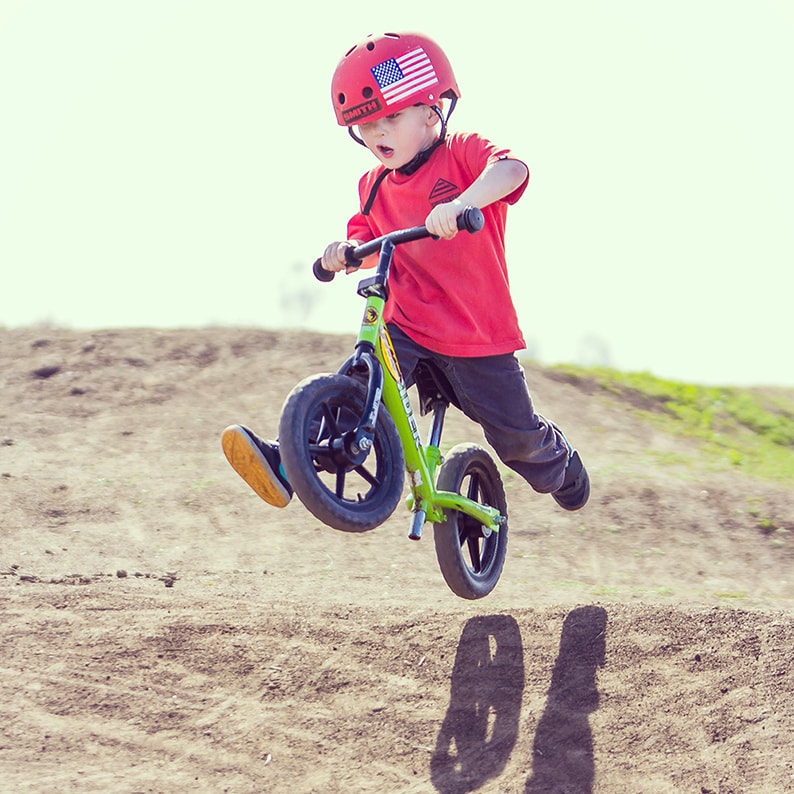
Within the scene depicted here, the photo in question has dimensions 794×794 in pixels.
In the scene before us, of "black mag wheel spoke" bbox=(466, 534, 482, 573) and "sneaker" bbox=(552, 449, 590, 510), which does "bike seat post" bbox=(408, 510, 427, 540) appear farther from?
"sneaker" bbox=(552, 449, 590, 510)

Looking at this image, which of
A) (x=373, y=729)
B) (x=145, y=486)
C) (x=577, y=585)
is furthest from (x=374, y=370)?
(x=145, y=486)

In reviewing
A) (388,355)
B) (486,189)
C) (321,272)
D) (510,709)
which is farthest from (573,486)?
(486,189)

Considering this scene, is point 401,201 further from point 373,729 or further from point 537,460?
point 373,729

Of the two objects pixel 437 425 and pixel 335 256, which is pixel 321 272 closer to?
pixel 335 256

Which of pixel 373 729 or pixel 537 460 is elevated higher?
pixel 537 460

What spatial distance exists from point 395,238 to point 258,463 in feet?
3.60

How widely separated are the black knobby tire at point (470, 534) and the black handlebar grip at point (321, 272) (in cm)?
101

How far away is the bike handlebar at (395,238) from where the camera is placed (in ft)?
13.8

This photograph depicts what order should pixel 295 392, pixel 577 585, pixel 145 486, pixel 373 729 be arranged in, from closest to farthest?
pixel 295 392, pixel 373 729, pixel 577 585, pixel 145 486

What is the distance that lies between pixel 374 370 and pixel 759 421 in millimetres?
8934

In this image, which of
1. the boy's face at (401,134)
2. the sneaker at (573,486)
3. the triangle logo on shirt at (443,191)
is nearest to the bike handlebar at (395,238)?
the triangle logo on shirt at (443,191)

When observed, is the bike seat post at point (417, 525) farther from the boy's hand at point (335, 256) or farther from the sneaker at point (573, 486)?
the sneaker at point (573, 486)

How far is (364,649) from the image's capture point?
529 cm

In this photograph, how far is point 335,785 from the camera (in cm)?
432
